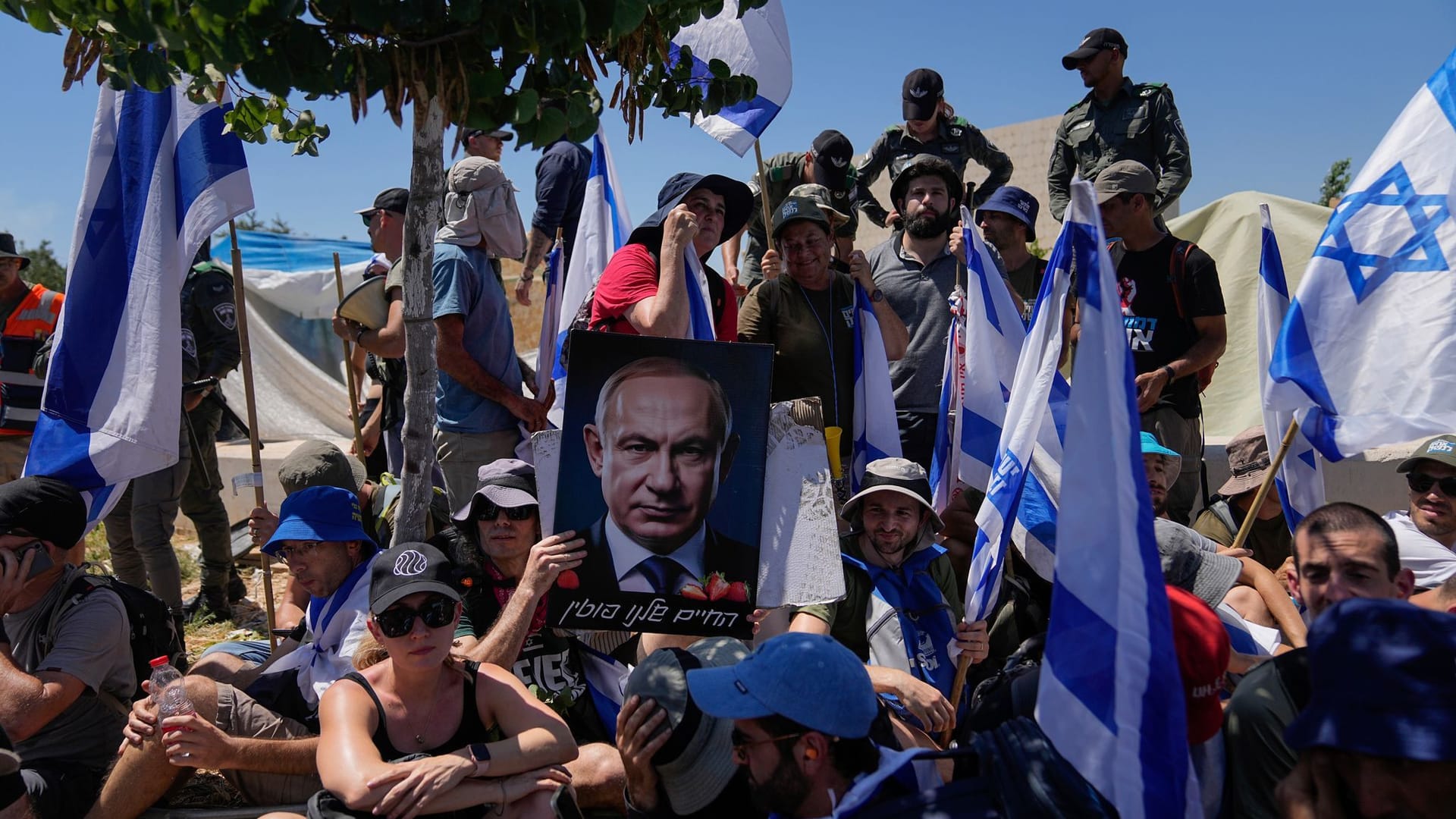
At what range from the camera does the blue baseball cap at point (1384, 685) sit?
6.53ft

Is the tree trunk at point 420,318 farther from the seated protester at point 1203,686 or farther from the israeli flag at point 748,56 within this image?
the seated protester at point 1203,686

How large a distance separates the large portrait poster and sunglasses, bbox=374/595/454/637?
38 cm

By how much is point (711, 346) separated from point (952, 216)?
2659 millimetres

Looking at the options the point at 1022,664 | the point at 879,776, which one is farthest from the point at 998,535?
the point at 879,776

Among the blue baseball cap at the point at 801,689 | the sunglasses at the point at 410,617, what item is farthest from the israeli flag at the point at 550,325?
the blue baseball cap at the point at 801,689

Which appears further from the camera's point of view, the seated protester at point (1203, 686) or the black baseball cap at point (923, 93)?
the black baseball cap at point (923, 93)

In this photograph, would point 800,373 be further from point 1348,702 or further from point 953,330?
point 1348,702

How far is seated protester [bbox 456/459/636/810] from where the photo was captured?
12.1 ft

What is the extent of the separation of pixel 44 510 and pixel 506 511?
4.92ft

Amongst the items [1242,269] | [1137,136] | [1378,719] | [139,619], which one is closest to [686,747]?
[1378,719]

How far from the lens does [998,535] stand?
3.80 m

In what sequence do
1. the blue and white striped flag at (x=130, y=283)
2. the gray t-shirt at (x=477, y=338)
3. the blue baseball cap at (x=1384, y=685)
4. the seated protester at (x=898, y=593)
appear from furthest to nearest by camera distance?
the gray t-shirt at (x=477, y=338) → the blue and white striped flag at (x=130, y=283) → the seated protester at (x=898, y=593) → the blue baseball cap at (x=1384, y=685)

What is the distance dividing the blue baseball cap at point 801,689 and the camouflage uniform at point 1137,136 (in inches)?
167

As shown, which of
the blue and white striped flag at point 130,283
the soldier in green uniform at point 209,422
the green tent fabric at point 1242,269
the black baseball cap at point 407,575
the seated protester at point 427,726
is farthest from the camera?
the green tent fabric at point 1242,269
